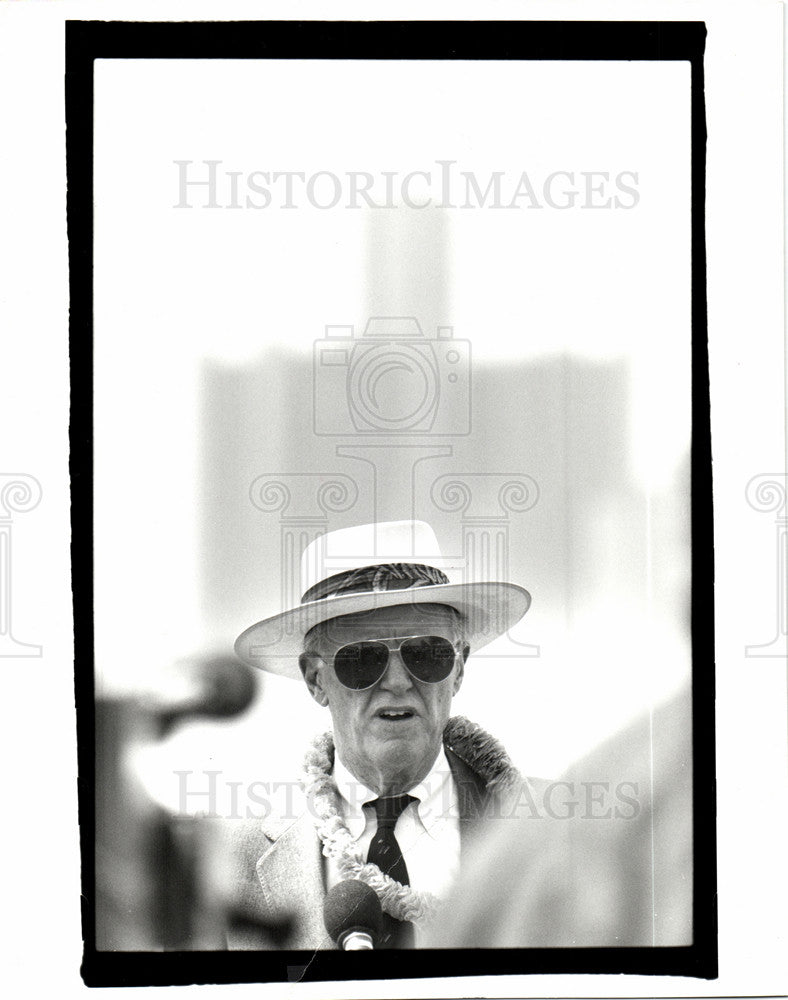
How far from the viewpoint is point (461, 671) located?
286 cm

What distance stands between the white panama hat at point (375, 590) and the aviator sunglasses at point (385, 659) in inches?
2.4

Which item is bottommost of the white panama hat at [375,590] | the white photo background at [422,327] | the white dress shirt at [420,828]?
the white dress shirt at [420,828]

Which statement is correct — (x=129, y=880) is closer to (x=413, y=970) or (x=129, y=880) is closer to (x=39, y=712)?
(x=39, y=712)

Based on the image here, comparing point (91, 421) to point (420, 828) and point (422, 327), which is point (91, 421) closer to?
point (422, 327)

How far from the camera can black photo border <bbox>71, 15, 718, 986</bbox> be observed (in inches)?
113

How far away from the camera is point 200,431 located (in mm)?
2885

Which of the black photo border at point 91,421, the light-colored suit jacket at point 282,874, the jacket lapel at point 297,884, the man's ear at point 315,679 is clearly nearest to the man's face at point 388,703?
the man's ear at point 315,679

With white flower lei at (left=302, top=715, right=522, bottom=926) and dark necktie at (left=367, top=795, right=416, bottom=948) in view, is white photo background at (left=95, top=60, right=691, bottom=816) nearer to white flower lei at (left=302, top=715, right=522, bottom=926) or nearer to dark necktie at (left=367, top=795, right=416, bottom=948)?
white flower lei at (left=302, top=715, right=522, bottom=926)

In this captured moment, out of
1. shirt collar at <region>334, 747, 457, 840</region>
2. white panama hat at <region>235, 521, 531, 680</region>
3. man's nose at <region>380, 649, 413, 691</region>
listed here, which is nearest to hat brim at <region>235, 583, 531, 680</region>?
white panama hat at <region>235, 521, 531, 680</region>

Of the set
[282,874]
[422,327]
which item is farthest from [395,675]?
[422,327]

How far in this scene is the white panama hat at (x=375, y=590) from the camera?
9.38 feet

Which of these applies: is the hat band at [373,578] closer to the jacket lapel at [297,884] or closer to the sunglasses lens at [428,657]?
the sunglasses lens at [428,657]

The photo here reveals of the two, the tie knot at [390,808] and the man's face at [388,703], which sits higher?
the man's face at [388,703]

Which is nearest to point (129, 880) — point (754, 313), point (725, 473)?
point (725, 473)
